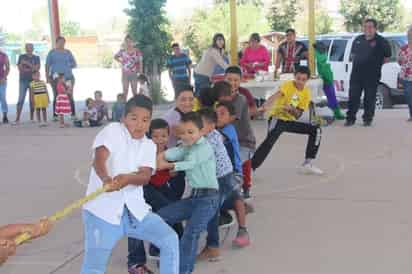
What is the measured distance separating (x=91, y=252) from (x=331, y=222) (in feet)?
9.33

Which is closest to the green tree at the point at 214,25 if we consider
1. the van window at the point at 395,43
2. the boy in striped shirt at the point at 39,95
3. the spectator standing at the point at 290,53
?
the van window at the point at 395,43

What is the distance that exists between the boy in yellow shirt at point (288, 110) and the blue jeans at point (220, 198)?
2362mm

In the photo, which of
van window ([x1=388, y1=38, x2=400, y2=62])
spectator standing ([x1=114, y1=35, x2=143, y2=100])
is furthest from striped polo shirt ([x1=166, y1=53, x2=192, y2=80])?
van window ([x1=388, y1=38, x2=400, y2=62])

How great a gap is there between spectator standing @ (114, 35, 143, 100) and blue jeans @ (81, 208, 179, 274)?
11.3m

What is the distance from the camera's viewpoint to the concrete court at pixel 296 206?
498cm

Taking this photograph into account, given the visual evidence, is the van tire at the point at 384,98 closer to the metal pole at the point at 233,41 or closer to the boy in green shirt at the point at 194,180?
the metal pole at the point at 233,41

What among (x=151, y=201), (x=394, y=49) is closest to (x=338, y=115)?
(x=394, y=49)

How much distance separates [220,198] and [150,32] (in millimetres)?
13079

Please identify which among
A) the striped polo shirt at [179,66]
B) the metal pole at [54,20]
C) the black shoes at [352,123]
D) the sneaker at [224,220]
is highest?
the metal pole at [54,20]

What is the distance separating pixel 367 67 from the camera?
11406mm

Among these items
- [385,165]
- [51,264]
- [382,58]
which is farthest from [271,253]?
[382,58]

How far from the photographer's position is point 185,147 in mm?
4434

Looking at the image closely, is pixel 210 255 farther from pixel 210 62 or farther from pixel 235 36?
pixel 235 36

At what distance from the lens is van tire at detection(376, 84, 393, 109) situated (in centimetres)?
1474
